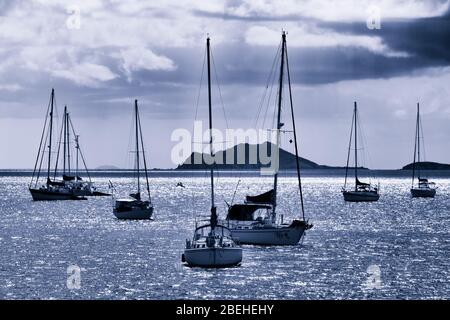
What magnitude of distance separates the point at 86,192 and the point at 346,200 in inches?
1858

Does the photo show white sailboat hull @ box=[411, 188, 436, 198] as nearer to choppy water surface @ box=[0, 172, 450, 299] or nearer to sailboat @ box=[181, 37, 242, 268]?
choppy water surface @ box=[0, 172, 450, 299]

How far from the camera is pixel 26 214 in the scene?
118312 millimetres

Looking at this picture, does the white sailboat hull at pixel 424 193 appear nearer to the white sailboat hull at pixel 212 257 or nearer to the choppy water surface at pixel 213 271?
the choppy water surface at pixel 213 271

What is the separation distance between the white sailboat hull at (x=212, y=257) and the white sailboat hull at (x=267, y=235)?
11851 mm

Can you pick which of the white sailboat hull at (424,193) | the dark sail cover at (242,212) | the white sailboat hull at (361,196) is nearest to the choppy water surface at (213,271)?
the dark sail cover at (242,212)

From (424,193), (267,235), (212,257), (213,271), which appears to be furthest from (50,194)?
(212,257)

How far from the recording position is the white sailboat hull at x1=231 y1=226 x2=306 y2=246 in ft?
211

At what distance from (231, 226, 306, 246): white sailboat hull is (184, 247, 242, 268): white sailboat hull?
11.9 meters

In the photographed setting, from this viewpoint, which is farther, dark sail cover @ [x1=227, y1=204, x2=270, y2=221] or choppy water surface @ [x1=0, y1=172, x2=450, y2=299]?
dark sail cover @ [x1=227, y1=204, x2=270, y2=221]

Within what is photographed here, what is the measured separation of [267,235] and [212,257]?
1390 centimetres

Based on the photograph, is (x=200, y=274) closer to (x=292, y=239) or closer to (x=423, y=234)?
(x=292, y=239)

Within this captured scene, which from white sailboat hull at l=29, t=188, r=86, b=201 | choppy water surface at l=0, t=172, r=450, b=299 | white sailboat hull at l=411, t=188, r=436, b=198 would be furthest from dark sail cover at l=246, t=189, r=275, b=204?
white sailboat hull at l=411, t=188, r=436, b=198
